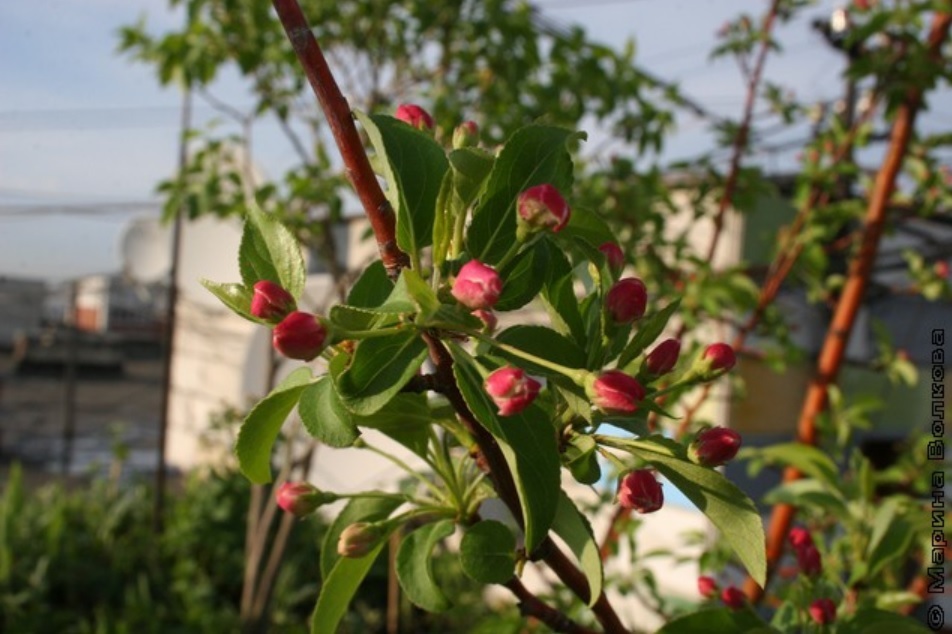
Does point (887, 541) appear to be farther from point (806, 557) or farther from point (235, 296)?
point (235, 296)

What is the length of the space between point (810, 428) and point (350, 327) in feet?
3.54

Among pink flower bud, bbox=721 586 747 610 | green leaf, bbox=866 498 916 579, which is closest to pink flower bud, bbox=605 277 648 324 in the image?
pink flower bud, bbox=721 586 747 610

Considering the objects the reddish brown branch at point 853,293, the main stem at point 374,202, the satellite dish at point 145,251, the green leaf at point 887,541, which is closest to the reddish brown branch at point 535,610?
the main stem at point 374,202

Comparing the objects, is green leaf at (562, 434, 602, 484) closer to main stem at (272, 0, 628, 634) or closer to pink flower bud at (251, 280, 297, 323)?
main stem at (272, 0, 628, 634)

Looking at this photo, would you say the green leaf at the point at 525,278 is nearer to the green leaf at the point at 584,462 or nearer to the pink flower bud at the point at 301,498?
the green leaf at the point at 584,462

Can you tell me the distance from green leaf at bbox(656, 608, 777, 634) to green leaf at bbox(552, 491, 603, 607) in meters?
0.10

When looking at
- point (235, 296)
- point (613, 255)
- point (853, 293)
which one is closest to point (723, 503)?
point (613, 255)

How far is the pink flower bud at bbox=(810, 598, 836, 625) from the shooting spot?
56 cm

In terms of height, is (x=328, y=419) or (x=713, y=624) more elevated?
(x=328, y=419)

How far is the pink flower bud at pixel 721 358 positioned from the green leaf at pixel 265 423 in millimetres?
189

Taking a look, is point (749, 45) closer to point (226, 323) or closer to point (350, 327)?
point (350, 327)

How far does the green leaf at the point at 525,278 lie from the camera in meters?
0.39

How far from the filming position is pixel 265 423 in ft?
1.30

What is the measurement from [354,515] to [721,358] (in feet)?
0.71
